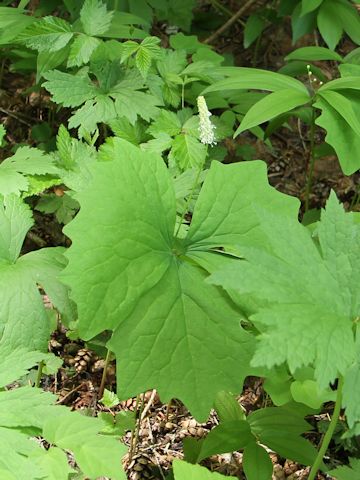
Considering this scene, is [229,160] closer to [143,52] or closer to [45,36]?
[143,52]

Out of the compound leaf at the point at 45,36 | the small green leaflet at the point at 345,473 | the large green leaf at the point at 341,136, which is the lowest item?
the small green leaflet at the point at 345,473

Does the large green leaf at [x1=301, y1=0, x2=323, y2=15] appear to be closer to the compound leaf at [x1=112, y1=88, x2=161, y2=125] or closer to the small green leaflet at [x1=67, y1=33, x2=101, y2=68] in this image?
the compound leaf at [x1=112, y1=88, x2=161, y2=125]

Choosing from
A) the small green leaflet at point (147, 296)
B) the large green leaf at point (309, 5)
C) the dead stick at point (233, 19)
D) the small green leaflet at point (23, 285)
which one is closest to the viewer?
the small green leaflet at point (147, 296)

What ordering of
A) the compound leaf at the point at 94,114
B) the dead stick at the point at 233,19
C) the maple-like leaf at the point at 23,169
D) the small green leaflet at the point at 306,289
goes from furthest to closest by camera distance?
the dead stick at the point at 233,19, the compound leaf at the point at 94,114, the maple-like leaf at the point at 23,169, the small green leaflet at the point at 306,289

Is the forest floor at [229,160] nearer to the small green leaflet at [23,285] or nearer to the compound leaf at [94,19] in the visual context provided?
the small green leaflet at [23,285]

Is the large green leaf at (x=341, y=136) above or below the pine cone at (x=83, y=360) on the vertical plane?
above


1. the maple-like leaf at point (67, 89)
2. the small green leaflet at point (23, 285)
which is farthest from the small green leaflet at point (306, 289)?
the maple-like leaf at point (67, 89)

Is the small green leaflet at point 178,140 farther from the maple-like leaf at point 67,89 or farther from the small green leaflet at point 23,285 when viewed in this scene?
the small green leaflet at point 23,285

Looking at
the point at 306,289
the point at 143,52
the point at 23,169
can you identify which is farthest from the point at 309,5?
the point at 306,289

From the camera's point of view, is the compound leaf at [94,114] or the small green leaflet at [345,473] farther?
the compound leaf at [94,114]
